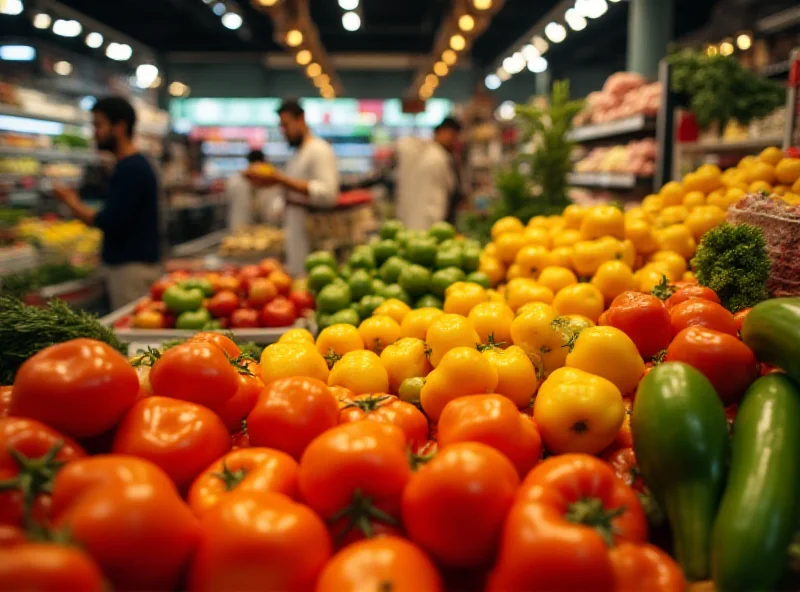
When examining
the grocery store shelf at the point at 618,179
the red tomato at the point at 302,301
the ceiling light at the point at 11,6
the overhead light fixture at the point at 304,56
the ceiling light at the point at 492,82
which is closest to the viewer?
the red tomato at the point at 302,301

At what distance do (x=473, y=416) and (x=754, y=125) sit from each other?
4.79m

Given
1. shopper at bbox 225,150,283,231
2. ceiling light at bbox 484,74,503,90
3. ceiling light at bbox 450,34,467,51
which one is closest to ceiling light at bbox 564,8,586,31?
ceiling light at bbox 450,34,467,51

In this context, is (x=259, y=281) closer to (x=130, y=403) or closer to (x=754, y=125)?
(x=130, y=403)

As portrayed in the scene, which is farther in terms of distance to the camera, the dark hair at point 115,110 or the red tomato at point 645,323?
the dark hair at point 115,110

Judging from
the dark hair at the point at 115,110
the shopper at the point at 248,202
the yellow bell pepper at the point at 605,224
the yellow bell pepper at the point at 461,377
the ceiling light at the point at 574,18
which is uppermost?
the ceiling light at the point at 574,18

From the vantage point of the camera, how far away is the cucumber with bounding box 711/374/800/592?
893 mm

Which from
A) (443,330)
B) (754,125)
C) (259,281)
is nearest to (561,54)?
(754,125)

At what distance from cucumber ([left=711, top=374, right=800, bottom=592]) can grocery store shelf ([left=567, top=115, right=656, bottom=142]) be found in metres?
4.00

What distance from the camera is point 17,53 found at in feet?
34.8

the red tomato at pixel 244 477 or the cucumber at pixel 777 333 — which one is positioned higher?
the cucumber at pixel 777 333

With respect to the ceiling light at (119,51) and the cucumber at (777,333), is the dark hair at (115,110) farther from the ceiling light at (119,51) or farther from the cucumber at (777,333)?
the ceiling light at (119,51)

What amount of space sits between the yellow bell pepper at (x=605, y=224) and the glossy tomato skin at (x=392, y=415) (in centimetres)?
143

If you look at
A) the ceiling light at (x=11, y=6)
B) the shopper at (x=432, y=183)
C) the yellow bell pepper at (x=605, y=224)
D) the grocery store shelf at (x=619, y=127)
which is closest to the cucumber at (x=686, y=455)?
the yellow bell pepper at (x=605, y=224)

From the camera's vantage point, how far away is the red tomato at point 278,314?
10.1 feet
